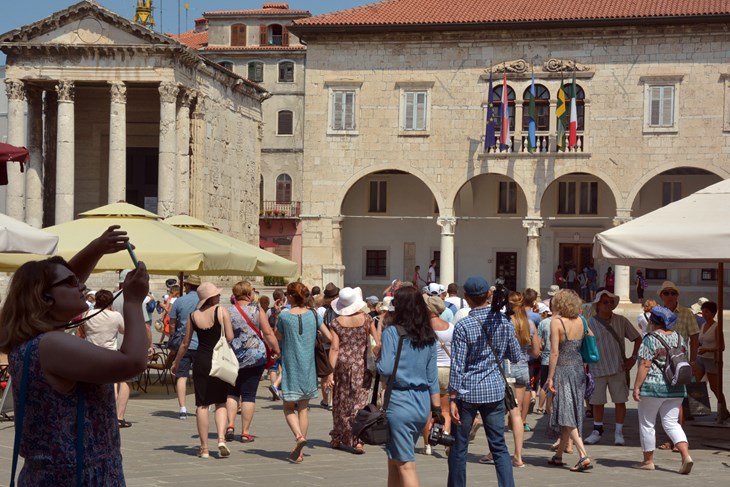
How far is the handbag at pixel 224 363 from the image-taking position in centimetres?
1039

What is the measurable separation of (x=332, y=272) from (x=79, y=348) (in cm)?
3703

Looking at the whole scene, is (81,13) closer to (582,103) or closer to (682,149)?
(582,103)

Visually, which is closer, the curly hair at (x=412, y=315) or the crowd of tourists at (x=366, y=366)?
the crowd of tourists at (x=366, y=366)

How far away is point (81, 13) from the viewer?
35719 mm

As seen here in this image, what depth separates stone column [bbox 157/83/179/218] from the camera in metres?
36.1

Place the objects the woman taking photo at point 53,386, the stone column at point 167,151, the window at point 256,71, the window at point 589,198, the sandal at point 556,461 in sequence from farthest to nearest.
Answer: the window at point 256,71 < the window at point 589,198 < the stone column at point 167,151 < the sandal at point 556,461 < the woman taking photo at point 53,386

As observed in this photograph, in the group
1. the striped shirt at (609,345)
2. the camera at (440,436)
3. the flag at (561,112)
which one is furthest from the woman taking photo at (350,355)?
the flag at (561,112)

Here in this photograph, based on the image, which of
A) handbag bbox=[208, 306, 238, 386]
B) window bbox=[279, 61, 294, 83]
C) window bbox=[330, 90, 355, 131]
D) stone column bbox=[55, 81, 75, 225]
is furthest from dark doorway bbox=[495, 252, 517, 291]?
handbag bbox=[208, 306, 238, 386]

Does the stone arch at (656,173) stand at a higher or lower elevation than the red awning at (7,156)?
higher

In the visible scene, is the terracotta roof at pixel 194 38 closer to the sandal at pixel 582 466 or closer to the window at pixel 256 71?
the window at pixel 256 71

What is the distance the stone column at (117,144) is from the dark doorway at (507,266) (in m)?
14.8

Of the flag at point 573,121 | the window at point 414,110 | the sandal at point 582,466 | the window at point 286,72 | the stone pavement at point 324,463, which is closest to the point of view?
the stone pavement at point 324,463

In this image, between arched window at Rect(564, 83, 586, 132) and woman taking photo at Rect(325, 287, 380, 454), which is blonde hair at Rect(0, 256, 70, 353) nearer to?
woman taking photo at Rect(325, 287, 380, 454)

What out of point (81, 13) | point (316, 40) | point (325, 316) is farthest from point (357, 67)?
point (325, 316)
